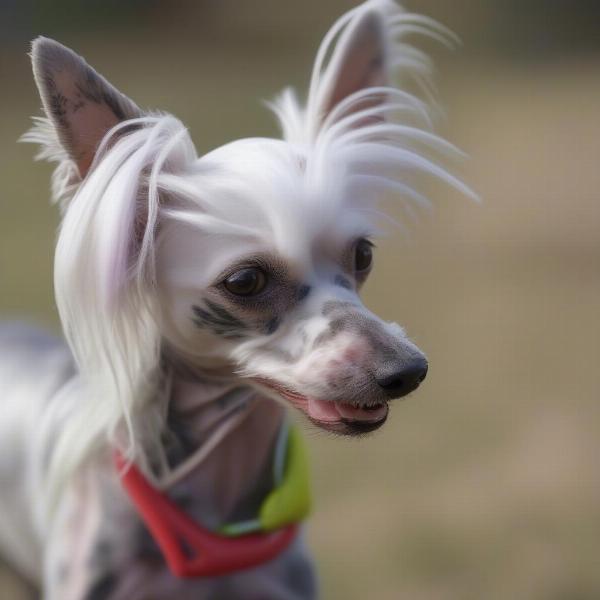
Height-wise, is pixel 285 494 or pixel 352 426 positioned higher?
pixel 352 426

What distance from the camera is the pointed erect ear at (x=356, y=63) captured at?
1396 millimetres

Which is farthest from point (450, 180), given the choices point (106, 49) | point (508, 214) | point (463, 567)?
point (106, 49)

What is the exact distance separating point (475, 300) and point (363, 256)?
241 cm

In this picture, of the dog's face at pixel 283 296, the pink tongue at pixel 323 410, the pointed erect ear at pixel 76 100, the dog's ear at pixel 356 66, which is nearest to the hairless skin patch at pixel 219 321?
the dog's face at pixel 283 296

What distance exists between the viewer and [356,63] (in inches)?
55.9

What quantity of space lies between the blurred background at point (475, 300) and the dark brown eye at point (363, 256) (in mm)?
191

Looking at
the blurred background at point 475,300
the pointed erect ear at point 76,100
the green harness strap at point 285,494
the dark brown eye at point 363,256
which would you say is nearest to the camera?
the pointed erect ear at point 76,100

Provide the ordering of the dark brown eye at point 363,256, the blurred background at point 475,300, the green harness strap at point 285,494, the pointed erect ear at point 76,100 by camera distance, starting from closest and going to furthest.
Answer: the pointed erect ear at point 76,100
the dark brown eye at point 363,256
the green harness strap at point 285,494
the blurred background at point 475,300

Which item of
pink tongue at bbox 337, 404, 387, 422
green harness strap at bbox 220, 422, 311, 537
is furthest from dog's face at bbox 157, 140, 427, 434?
green harness strap at bbox 220, 422, 311, 537

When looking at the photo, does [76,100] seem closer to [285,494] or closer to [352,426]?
[352,426]

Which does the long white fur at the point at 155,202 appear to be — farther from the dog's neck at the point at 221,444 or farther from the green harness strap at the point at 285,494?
the green harness strap at the point at 285,494

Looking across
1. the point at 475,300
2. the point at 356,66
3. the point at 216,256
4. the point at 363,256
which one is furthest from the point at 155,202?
the point at 475,300

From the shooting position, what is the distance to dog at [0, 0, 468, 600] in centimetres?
118

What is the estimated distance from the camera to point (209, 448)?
1.38 m
